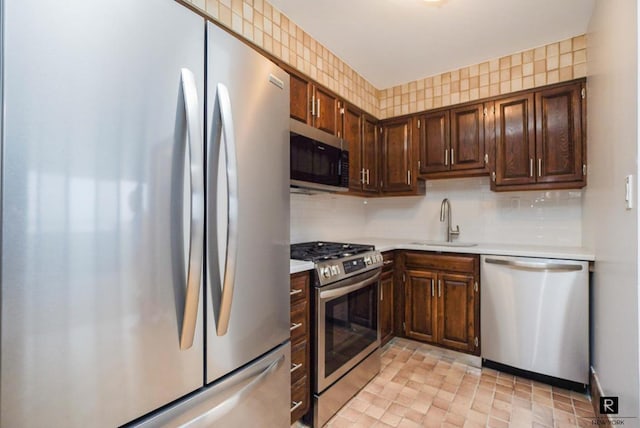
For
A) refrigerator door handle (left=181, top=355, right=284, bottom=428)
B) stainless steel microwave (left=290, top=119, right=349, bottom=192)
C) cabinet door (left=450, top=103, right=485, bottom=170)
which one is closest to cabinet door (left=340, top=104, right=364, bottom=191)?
stainless steel microwave (left=290, top=119, right=349, bottom=192)

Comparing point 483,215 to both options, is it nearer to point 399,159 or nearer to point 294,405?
point 399,159

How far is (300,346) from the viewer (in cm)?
162

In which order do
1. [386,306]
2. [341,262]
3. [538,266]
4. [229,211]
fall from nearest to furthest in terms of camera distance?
[229,211] < [341,262] < [538,266] < [386,306]

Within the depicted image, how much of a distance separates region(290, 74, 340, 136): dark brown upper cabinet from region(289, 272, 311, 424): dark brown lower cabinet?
112 cm

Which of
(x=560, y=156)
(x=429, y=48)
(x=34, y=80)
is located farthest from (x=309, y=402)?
(x=429, y=48)

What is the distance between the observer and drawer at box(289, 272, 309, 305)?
1.57 meters

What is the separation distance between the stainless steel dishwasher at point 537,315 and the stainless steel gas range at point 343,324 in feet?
2.81

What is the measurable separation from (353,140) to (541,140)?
1.48 meters

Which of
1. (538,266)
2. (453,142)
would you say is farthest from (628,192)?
(453,142)

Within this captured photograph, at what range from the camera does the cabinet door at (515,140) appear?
245cm

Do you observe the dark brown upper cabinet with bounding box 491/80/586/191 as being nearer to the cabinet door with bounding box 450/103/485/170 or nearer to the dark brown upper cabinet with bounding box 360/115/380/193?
the cabinet door with bounding box 450/103/485/170

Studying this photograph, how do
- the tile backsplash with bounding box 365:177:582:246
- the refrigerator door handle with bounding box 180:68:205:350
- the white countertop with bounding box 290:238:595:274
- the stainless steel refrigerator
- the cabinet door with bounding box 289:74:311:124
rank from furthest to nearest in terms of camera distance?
the tile backsplash with bounding box 365:177:582:246 → the cabinet door with bounding box 289:74:311:124 → the white countertop with bounding box 290:238:595:274 → the refrigerator door handle with bounding box 180:68:205:350 → the stainless steel refrigerator

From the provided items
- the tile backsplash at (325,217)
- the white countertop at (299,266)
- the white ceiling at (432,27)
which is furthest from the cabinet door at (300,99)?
the white countertop at (299,266)

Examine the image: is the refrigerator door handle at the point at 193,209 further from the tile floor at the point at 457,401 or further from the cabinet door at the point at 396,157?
the cabinet door at the point at 396,157
